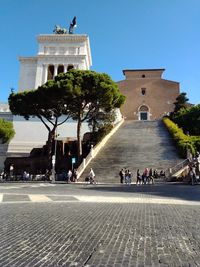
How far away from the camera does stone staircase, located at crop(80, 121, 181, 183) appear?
2983 centimetres

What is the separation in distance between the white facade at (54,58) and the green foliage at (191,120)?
69.9 feet

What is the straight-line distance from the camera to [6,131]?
48750mm

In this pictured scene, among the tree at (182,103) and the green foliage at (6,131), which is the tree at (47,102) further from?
the tree at (182,103)

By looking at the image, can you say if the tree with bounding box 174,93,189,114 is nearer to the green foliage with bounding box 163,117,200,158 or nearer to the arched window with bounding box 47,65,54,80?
the arched window with bounding box 47,65,54,80

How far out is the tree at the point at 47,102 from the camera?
1407 inches

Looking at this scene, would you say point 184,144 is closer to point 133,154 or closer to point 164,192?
point 133,154

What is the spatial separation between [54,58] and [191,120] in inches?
1098

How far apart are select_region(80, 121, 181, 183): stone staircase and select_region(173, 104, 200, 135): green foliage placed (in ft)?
23.7

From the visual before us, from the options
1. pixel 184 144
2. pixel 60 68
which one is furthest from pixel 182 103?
pixel 184 144

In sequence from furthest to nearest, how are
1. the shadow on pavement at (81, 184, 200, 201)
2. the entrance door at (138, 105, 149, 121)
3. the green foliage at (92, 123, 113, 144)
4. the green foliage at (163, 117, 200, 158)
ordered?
the entrance door at (138, 105, 149, 121)
the green foliage at (92, 123, 113, 144)
the green foliage at (163, 117, 200, 158)
the shadow on pavement at (81, 184, 200, 201)

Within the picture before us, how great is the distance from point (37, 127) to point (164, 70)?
110 ft

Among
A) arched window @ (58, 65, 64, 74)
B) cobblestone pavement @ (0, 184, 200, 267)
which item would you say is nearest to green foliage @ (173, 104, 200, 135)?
arched window @ (58, 65, 64, 74)

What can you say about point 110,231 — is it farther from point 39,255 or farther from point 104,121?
point 104,121

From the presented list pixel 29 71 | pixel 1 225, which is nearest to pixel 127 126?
pixel 29 71
